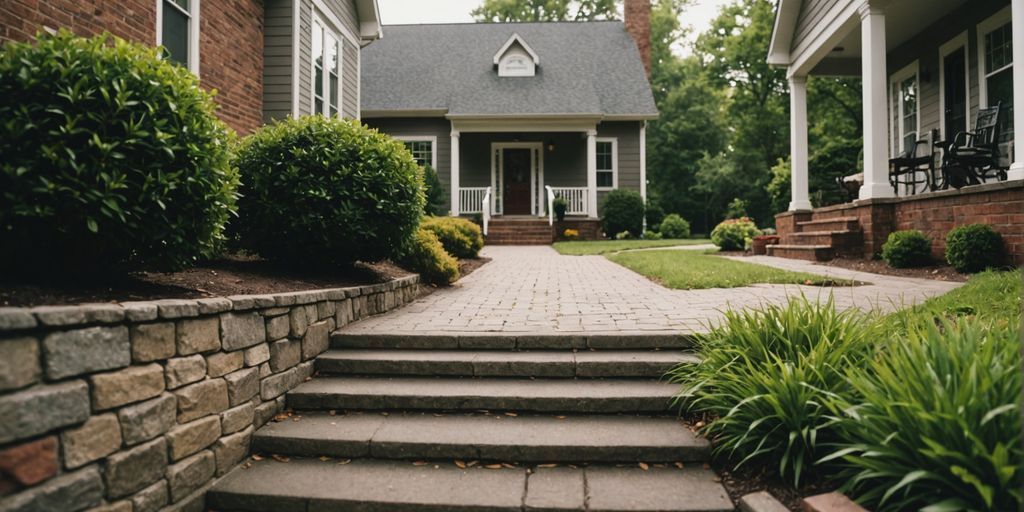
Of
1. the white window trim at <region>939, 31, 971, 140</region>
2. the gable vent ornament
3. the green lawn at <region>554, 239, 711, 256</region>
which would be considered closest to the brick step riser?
the green lawn at <region>554, 239, 711, 256</region>

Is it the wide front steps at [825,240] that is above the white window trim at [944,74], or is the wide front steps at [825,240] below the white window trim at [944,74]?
below

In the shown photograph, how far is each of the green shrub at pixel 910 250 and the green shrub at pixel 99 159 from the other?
316 inches

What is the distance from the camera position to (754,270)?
25.7ft

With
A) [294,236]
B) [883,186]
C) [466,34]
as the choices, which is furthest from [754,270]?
[466,34]

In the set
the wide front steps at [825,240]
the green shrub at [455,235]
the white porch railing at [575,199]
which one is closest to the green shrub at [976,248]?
the wide front steps at [825,240]

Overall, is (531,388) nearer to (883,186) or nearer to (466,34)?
(883,186)

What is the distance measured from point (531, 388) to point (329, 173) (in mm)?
2557

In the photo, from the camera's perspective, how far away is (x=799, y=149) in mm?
11391

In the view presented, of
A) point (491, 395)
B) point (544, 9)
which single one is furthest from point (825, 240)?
point (544, 9)

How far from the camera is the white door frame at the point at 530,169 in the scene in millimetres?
18781

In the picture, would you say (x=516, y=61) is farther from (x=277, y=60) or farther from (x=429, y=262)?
(x=429, y=262)

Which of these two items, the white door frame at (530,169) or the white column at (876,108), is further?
the white door frame at (530,169)

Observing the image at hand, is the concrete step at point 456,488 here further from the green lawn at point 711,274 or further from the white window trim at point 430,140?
the white window trim at point 430,140

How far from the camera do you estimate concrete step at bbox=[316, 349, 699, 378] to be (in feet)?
11.7
